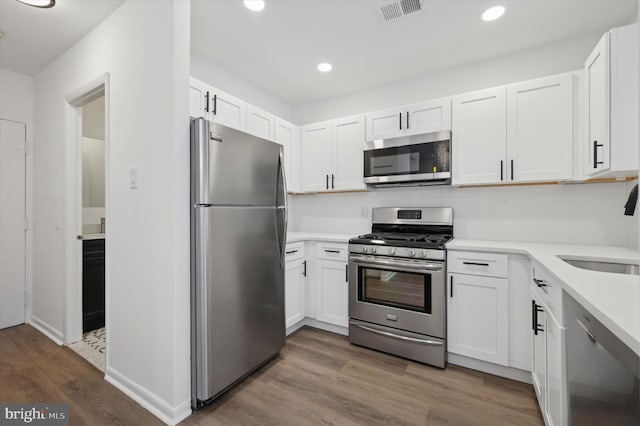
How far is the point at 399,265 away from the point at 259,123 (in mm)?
1925

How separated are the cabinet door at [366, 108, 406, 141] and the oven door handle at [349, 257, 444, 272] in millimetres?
1241

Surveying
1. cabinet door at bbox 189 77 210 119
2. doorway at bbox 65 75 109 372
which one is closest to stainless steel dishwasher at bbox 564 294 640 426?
cabinet door at bbox 189 77 210 119

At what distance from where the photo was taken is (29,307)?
311 cm

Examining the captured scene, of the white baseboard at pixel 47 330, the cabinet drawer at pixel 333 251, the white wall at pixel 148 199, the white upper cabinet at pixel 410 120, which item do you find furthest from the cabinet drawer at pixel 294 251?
the white baseboard at pixel 47 330

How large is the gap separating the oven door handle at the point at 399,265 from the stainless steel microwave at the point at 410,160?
81cm

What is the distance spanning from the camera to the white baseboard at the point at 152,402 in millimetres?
1667

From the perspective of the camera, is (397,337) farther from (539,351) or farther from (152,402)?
(152,402)

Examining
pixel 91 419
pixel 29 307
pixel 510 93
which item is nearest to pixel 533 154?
pixel 510 93

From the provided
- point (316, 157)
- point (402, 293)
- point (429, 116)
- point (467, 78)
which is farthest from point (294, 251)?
point (467, 78)

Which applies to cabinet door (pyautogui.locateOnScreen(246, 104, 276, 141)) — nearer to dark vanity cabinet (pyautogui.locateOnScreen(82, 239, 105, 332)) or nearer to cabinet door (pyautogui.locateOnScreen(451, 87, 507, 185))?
cabinet door (pyautogui.locateOnScreen(451, 87, 507, 185))

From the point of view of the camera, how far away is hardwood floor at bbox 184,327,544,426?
1699mm

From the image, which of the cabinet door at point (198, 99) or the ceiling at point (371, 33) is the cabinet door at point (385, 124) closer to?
the ceiling at point (371, 33)

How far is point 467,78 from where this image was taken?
284cm

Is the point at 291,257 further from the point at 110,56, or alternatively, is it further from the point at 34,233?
the point at 34,233
